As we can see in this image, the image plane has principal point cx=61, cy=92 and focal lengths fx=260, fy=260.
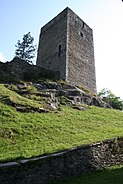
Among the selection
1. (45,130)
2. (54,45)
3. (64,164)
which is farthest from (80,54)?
(64,164)

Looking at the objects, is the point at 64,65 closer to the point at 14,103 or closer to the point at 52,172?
the point at 14,103

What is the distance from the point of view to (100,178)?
8.33 meters

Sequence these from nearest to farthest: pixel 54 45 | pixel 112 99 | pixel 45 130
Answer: pixel 45 130
pixel 54 45
pixel 112 99

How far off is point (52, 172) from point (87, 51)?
69.1 feet

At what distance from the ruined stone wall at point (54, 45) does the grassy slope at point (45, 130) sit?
7.61 meters

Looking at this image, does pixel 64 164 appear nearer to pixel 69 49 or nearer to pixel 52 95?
pixel 52 95

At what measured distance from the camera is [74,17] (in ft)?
88.2

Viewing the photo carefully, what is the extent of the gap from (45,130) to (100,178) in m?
4.66

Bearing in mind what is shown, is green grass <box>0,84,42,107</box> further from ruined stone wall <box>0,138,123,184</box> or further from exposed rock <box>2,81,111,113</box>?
ruined stone wall <box>0,138,123,184</box>

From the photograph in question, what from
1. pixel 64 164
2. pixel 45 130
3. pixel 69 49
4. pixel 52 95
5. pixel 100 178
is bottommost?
pixel 100 178

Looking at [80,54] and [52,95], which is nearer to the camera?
[52,95]

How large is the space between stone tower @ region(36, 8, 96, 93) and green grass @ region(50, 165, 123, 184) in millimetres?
14412

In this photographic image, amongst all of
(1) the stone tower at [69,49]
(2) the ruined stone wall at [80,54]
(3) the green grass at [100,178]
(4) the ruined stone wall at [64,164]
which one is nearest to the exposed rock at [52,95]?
(1) the stone tower at [69,49]

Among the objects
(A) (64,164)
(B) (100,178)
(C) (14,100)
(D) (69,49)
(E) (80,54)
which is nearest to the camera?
(B) (100,178)
